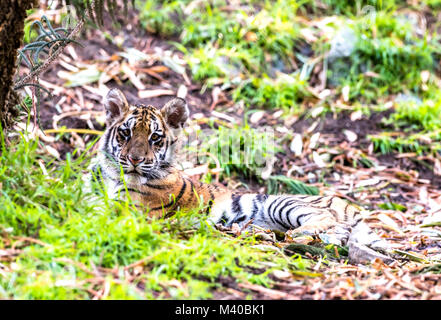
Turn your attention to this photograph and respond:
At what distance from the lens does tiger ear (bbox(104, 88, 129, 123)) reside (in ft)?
16.1

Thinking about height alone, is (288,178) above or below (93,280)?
below

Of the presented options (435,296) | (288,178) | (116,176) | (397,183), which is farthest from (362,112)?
(435,296)

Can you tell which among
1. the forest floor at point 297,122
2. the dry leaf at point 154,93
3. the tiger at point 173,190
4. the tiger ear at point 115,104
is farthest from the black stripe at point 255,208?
the dry leaf at point 154,93

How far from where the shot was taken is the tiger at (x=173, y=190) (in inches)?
181

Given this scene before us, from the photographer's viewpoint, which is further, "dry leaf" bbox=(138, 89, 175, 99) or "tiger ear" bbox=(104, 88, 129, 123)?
"dry leaf" bbox=(138, 89, 175, 99)

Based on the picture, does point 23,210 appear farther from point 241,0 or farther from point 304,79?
point 241,0

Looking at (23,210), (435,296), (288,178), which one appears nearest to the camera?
(435,296)

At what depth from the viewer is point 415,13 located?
982 cm

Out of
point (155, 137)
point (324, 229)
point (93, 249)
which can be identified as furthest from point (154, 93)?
point (93, 249)

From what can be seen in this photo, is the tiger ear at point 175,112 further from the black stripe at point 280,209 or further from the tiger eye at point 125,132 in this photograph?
the black stripe at point 280,209

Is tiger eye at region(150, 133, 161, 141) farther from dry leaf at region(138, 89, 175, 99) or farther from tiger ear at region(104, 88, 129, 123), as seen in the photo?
dry leaf at region(138, 89, 175, 99)

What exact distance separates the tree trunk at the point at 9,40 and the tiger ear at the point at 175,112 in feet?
4.85

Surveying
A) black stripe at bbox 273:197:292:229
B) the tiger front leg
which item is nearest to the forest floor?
the tiger front leg

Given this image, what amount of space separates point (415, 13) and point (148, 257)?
8.15 metres
